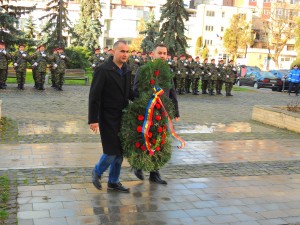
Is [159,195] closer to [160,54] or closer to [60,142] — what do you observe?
[160,54]

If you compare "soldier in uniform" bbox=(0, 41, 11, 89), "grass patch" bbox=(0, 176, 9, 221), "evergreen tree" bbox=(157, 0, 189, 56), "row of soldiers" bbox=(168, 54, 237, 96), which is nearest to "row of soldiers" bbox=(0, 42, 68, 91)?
"soldier in uniform" bbox=(0, 41, 11, 89)

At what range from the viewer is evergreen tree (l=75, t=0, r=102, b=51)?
176ft

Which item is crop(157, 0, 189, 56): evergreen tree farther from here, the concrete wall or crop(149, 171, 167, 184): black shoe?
crop(149, 171, 167, 184): black shoe

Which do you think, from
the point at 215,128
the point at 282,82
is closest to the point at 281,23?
the point at 282,82

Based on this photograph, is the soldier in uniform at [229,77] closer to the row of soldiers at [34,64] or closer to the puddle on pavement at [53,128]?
the row of soldiers at [34,64]

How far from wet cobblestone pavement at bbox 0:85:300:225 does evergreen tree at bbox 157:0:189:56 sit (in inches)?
880

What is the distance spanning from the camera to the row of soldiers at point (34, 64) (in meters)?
19.9

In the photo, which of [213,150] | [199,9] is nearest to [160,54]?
[213,150]

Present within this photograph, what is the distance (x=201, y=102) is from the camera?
19.1 metres

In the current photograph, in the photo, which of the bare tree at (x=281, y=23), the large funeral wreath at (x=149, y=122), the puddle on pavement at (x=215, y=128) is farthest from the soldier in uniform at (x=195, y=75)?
the bare tree at (x=281, y=23)

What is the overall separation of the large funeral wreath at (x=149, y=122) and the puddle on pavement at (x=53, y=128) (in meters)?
4.65

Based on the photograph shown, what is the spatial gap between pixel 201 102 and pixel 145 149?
13.1 metres

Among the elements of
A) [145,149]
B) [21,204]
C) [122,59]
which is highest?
[122,59]

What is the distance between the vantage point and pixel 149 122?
619cm
